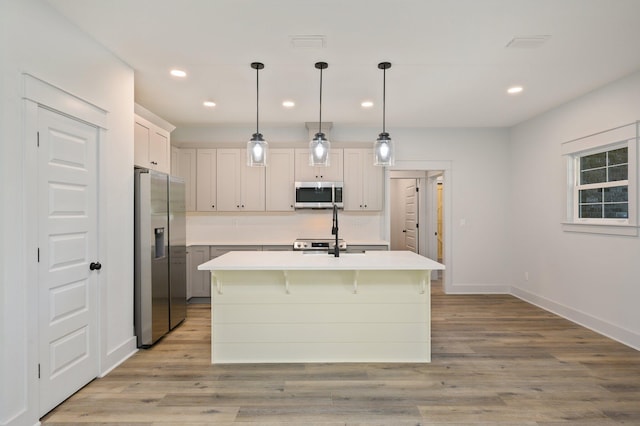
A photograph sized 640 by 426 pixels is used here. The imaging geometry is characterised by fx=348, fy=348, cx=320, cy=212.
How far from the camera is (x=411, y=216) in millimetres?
7062

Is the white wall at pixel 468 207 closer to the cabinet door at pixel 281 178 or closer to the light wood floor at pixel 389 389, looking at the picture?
the cabinet door at pixel 281 178

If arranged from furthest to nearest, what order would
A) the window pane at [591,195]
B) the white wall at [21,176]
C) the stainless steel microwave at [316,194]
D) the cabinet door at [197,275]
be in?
the stainless steel microwave at [316,194] → the cabinet door at [197,275] → the window pane at [591,195] → the white wall at [21,176]

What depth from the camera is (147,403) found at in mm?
2410

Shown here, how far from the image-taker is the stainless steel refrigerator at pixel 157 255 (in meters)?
3.29

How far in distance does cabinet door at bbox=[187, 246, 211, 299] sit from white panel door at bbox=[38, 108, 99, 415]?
2.21 metres

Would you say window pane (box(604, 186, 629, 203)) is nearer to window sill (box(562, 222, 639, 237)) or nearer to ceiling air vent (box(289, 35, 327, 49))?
window sill (box(562, 222, 639, 237))

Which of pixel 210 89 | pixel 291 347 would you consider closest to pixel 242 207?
pixel 210 89

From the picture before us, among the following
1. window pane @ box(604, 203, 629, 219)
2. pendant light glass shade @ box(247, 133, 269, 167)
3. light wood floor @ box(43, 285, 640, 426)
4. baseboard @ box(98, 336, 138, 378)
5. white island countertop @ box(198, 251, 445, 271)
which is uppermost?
pendant light glass shade @ box(247, 133, 269, 167)

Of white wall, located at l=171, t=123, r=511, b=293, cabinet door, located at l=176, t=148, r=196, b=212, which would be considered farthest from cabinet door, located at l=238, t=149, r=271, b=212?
cabinet door, located at l=176, t=148, r=196, b=212

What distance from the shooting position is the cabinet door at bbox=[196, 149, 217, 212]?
5.23 m

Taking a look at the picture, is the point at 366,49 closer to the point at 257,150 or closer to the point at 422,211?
the point at 257,150

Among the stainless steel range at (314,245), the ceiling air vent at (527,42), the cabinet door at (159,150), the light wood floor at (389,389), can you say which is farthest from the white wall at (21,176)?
the ceiling air vent at (527,42)

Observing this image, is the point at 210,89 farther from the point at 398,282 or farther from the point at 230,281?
the point at 398,282

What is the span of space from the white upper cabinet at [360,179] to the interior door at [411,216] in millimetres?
1848
